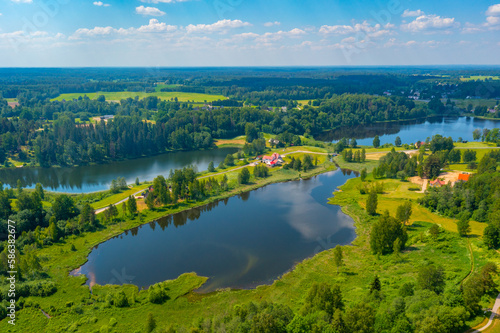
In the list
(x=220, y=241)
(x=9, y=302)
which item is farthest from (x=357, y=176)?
(x=9, y=302)

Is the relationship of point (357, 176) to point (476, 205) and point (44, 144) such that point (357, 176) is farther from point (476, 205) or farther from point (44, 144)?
point (44, 144)

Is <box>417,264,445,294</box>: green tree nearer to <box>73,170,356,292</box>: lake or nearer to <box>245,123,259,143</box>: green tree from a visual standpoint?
<box>73,170,356,292</box>: lake

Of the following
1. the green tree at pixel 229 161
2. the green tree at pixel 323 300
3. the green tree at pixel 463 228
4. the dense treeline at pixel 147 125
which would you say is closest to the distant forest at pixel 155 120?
the dense treeline at pixel 147 125

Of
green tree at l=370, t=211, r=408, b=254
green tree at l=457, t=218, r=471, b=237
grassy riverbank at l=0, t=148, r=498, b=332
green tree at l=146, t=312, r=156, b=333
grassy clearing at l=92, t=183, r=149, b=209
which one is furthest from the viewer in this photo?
grassy clearing at l=92, t=183, r=149, b=209

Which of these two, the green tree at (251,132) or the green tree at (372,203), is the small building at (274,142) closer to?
the green tree at (251,132)

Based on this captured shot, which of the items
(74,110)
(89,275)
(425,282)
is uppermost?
(74,110)

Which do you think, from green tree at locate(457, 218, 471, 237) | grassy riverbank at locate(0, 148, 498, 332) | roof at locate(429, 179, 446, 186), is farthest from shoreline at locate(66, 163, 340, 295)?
green tree at locate(457, 218, 471, 237)
